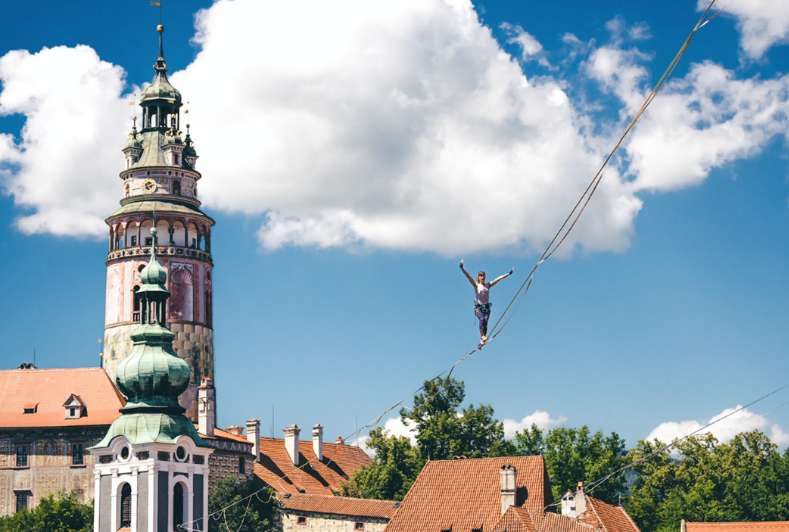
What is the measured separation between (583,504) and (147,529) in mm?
19547

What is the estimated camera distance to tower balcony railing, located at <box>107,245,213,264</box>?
7900 centimetres

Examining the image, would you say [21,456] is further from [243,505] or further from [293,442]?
[293,442]

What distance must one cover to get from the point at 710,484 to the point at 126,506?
40197mm

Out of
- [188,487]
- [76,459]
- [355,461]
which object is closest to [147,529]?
[188,487]

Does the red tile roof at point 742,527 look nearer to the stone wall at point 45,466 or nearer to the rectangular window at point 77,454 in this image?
the stone wall at point 45,466

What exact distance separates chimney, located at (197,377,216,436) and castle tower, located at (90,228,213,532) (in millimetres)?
8914

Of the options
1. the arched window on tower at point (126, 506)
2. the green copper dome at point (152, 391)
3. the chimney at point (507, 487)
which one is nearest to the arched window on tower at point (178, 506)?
the arched window on tower at point (126, 506)

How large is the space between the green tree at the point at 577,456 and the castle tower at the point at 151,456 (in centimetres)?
2289

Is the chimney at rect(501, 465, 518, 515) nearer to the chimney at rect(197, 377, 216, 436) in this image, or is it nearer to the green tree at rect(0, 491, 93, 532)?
the green tree at rect(0, 491, 93, 532)

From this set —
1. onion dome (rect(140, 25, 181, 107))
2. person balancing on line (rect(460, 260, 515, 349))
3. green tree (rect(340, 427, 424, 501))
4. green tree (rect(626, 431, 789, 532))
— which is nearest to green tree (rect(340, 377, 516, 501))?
green tree (rect(340, 427, 424, 501))

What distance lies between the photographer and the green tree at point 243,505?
70812mm

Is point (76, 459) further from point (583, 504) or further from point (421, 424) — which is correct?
point (583, 504)

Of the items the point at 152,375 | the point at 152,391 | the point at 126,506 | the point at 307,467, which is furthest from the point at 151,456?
the point at 307,467

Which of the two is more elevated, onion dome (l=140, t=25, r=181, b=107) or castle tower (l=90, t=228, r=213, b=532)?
onion dome (l=140, t=25, r=181, b=107)
